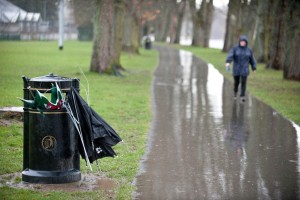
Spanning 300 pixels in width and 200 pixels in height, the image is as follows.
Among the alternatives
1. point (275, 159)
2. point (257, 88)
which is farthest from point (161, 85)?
point (275, 159)

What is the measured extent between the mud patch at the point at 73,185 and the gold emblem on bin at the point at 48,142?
436 millimetres

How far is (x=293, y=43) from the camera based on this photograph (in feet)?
83.6

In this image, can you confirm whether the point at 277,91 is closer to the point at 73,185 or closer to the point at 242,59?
the point at 242,59

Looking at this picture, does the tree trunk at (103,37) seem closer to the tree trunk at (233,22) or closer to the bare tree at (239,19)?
the bare tree at (239,19)

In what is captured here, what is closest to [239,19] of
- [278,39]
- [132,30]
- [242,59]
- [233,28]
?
[233,28]

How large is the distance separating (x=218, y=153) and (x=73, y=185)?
3.19 meters

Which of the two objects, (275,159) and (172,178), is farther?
(275,159)

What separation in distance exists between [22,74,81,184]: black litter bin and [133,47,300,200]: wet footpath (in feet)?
3.07

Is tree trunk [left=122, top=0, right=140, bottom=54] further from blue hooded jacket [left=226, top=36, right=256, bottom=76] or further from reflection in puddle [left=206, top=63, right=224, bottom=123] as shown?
blue hooded jacket [left=226, top=36, right=256, bottom=76]

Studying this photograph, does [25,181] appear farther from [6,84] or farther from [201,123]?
[6,84]

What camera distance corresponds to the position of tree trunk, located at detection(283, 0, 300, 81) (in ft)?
Result: 83.0

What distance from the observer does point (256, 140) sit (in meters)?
11.9

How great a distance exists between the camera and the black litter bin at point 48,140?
25.5ft

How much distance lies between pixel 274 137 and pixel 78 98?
5240 mm
